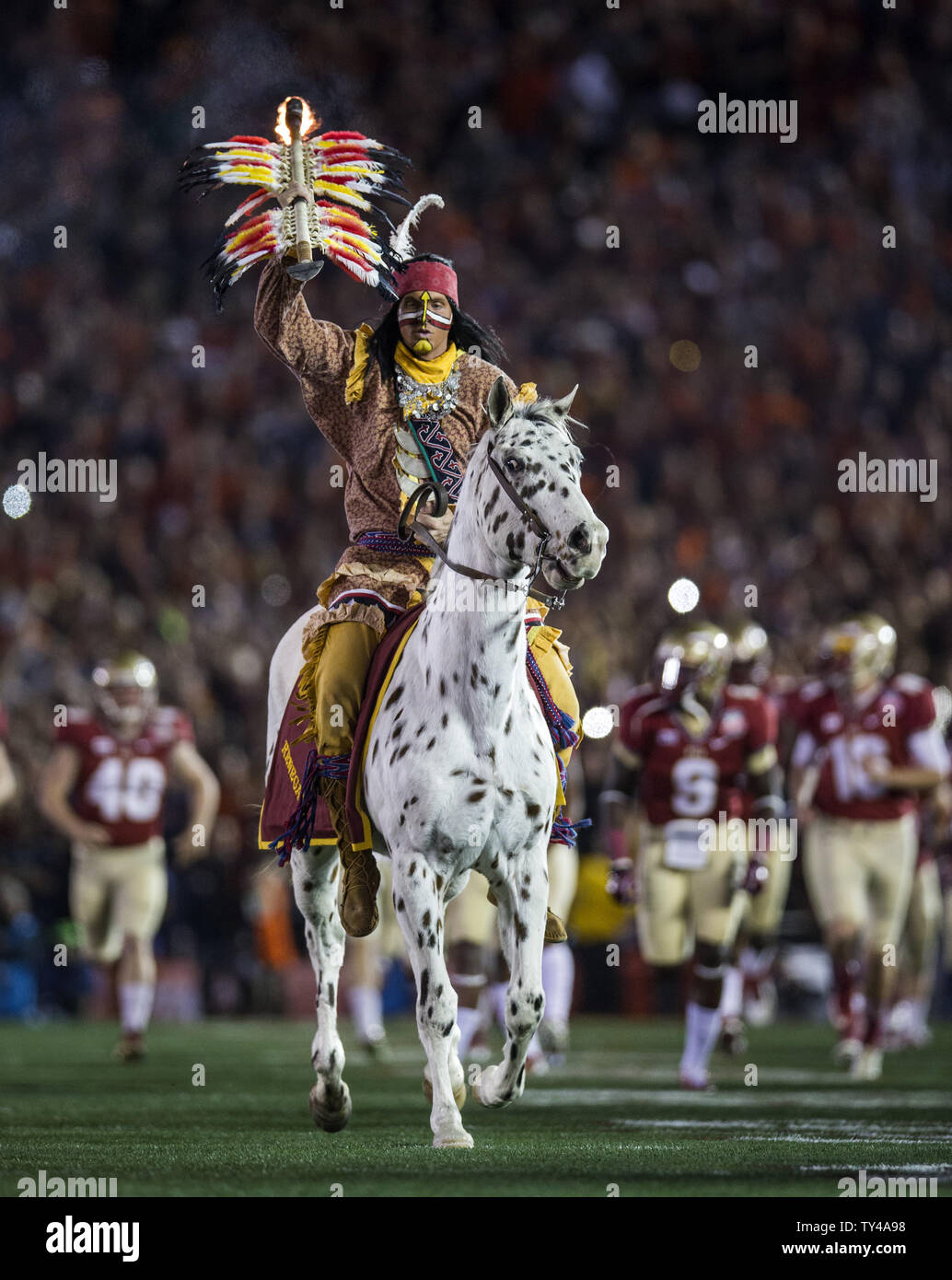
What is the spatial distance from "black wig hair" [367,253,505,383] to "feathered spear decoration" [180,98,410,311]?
27 centimetres

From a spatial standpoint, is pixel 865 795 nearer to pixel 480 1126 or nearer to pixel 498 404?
pixel 480 1126

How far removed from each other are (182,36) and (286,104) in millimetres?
13629

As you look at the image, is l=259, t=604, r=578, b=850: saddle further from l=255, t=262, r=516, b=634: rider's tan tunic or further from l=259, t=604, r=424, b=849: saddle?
l=255, t=262, r=516, b=634: rider's tan tunic

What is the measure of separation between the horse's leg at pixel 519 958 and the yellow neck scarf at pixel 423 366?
78.9 inches

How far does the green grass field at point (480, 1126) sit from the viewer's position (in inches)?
271

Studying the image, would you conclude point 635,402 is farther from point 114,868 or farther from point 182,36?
point 114,868

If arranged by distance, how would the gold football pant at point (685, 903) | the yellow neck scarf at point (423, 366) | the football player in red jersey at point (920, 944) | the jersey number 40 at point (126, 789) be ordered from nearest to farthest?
the yellow neck scarf at point (423, 366), the gold football pant at point (685, 903), the jersey number 40 at point (126, 789), the football player in red jersey at point (920, 944)

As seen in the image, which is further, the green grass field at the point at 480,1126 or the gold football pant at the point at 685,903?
the gold football pant at the point at 685,903

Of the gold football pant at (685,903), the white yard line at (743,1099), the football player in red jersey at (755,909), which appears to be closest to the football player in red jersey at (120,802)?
the gold football pant at (685,903)

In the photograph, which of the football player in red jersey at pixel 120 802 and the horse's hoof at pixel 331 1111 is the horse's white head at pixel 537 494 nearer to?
the horse's hoof at pixel 331 1111

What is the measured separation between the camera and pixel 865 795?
13648 mm

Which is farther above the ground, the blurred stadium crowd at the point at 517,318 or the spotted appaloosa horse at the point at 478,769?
the blurred stadium crowd at the point at 517,318

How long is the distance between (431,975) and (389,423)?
2.21 metres

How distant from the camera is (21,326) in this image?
886 inches
